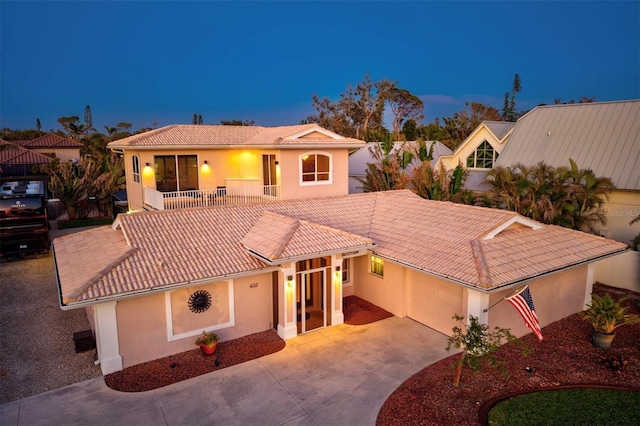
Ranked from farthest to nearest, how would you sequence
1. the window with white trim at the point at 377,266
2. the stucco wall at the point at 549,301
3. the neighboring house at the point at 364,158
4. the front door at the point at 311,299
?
the neighboring house at the point at 364,158 → the window with white trim at the point at 377,266 → the front door at the point at 311,299 → the stucco wall at the point at 549,301

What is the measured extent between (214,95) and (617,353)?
91324 mm

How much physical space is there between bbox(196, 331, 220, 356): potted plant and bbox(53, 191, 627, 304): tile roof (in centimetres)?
164

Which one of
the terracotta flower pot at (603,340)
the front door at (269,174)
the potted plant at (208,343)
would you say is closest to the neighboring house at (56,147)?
the front door at (269,174)

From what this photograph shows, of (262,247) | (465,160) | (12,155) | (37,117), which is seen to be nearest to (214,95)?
(37,117)

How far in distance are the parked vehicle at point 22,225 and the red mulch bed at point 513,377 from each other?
2017 centimetres

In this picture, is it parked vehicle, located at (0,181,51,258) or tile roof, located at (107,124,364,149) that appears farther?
parked vehicle, located at (0,181,51,258)

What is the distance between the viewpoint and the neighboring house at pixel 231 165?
19.2 m

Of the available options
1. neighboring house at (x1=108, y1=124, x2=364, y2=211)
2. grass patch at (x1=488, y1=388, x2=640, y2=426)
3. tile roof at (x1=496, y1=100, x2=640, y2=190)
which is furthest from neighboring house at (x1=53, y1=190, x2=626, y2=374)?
tile roof at (x1=496, y1=100, x2=640, y2=190)

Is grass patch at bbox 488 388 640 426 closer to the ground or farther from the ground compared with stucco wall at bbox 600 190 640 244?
closer to the ground

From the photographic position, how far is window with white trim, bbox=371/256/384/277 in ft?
50.0

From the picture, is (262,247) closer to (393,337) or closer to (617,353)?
(393,337)

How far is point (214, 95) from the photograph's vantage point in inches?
3644

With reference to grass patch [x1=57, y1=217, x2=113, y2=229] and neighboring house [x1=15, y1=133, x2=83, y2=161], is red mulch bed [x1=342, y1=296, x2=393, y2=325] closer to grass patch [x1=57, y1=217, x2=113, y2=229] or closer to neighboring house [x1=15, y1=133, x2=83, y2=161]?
grass patch [x1=57, y1=217, x2=113, y2=229]

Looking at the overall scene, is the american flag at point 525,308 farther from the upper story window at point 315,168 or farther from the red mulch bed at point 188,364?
the upper story window at point 315,168
